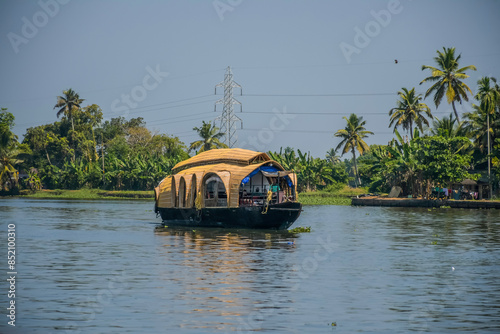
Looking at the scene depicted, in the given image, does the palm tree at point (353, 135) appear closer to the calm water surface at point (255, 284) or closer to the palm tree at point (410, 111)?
the palm tree at point (410, 111)

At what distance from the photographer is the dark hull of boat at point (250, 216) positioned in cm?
3572

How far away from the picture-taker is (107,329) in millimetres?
13477

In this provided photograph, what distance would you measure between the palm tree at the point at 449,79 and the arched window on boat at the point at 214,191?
4565cm

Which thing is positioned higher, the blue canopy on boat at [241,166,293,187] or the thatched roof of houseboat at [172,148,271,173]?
the thatched roof of houseboat at [172,148,271,173]

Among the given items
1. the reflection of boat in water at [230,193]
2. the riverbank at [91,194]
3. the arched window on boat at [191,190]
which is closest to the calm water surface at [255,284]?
the reflection of boat in water at [230,193]

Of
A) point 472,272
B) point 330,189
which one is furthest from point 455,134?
point 472,272

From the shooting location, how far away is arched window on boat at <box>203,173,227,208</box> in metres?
38.1

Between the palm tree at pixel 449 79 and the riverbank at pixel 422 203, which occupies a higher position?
the palm tree at pixel 449 79

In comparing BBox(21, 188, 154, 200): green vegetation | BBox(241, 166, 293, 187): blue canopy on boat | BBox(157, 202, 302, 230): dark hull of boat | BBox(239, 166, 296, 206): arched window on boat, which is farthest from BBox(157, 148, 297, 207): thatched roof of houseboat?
BBox(21, 188, 154, 200): green vegetation

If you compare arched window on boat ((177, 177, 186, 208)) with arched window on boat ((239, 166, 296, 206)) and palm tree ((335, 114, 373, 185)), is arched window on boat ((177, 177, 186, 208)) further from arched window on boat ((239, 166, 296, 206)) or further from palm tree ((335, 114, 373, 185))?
palm tree ((335, 114, 373, 185))

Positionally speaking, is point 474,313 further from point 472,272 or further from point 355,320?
point 472,272

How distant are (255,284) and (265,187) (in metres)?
22.1

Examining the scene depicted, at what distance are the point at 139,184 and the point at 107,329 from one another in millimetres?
90507

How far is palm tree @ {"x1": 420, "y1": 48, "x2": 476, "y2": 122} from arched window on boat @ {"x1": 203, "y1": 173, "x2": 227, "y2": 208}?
45.7 m
